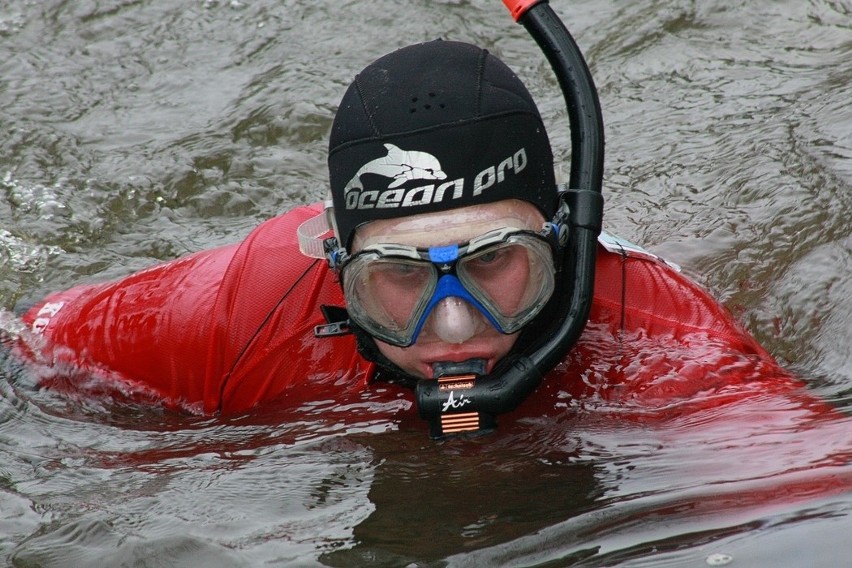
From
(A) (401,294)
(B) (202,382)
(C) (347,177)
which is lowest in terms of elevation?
(B) (202,382)

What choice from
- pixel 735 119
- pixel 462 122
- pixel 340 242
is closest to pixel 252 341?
pixel 340 242

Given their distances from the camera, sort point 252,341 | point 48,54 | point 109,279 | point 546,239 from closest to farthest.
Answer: point 546,239
point 252,341
point 109,279
point 48,54

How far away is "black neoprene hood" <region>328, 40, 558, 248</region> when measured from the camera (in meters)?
3.05

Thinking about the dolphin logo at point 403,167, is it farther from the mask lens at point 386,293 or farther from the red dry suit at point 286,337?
the red dry suit at point 286,337

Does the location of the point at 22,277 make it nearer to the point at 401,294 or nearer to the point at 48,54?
the point at 48,54

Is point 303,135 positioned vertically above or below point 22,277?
above

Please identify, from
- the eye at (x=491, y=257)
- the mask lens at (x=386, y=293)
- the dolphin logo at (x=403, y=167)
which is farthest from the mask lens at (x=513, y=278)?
the dolphin logo at (x=403, y=167)

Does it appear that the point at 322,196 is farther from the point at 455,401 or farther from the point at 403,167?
the point at 455,401

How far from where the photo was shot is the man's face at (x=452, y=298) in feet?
9.98

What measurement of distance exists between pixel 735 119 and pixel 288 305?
2894mm

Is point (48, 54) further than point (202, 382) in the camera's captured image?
Yes

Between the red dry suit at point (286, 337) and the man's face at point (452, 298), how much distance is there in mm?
341

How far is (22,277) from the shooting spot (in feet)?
16.8

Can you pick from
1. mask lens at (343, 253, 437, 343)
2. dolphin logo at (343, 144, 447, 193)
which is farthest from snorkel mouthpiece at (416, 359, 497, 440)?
dolphin logo at (343, 144, 447, 193)
